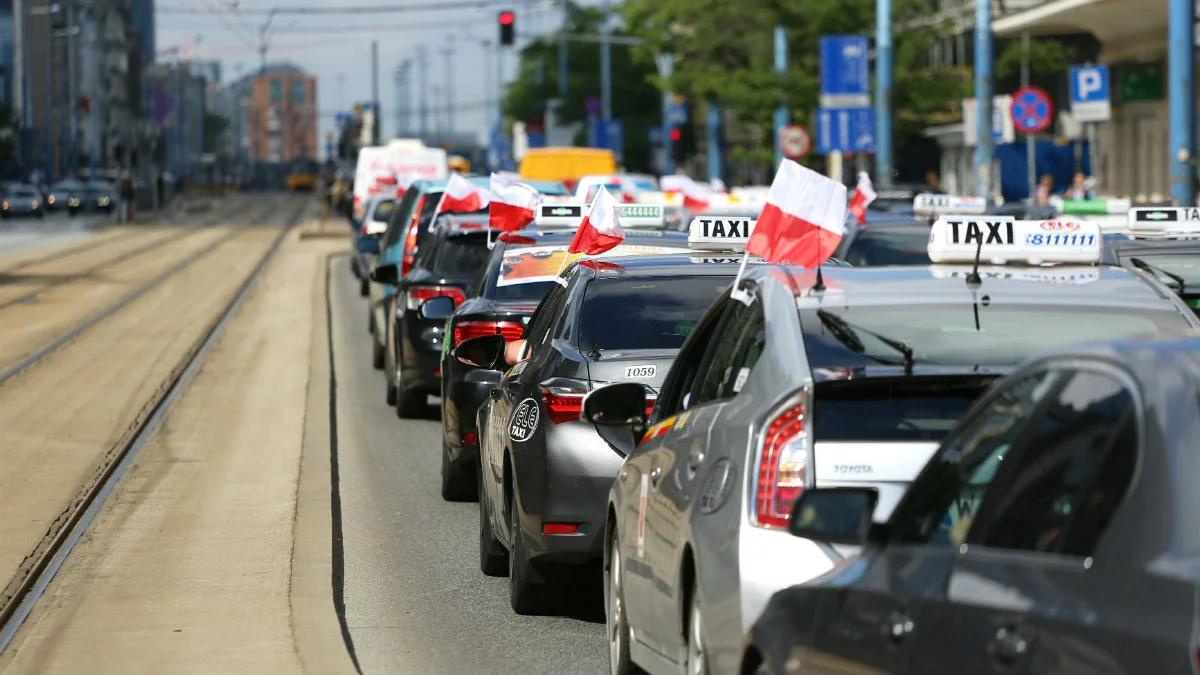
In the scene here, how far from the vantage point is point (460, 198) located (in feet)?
63.5

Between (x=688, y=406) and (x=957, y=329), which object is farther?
(x=688, y=406)

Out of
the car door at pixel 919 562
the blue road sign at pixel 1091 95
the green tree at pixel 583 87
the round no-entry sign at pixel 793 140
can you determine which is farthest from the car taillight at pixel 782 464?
the green tree at pixel 583 87

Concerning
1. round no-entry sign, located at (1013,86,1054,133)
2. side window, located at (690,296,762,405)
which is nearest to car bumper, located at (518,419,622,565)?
side window, located at (690,296,762,405)

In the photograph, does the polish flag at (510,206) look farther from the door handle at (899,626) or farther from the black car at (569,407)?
the door handle at (899,626)

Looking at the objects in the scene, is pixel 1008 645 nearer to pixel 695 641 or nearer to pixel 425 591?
pixel 695 641

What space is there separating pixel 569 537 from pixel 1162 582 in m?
5.14

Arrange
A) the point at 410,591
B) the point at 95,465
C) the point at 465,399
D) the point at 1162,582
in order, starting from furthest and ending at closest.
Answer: the point at 95,465
the point at 465,399
the point at 410,591
the point at 1162,582

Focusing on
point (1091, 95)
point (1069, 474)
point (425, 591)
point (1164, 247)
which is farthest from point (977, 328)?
point (1091, 95)

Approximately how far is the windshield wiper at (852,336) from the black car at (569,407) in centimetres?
259

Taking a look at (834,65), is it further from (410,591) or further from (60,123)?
(60,123)

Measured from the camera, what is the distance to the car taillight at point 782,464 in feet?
18.0

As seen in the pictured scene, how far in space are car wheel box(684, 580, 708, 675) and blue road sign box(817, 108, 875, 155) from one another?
3987 centimetres

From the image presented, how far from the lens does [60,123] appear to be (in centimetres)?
15075

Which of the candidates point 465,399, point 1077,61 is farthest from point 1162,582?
point 1077,61
